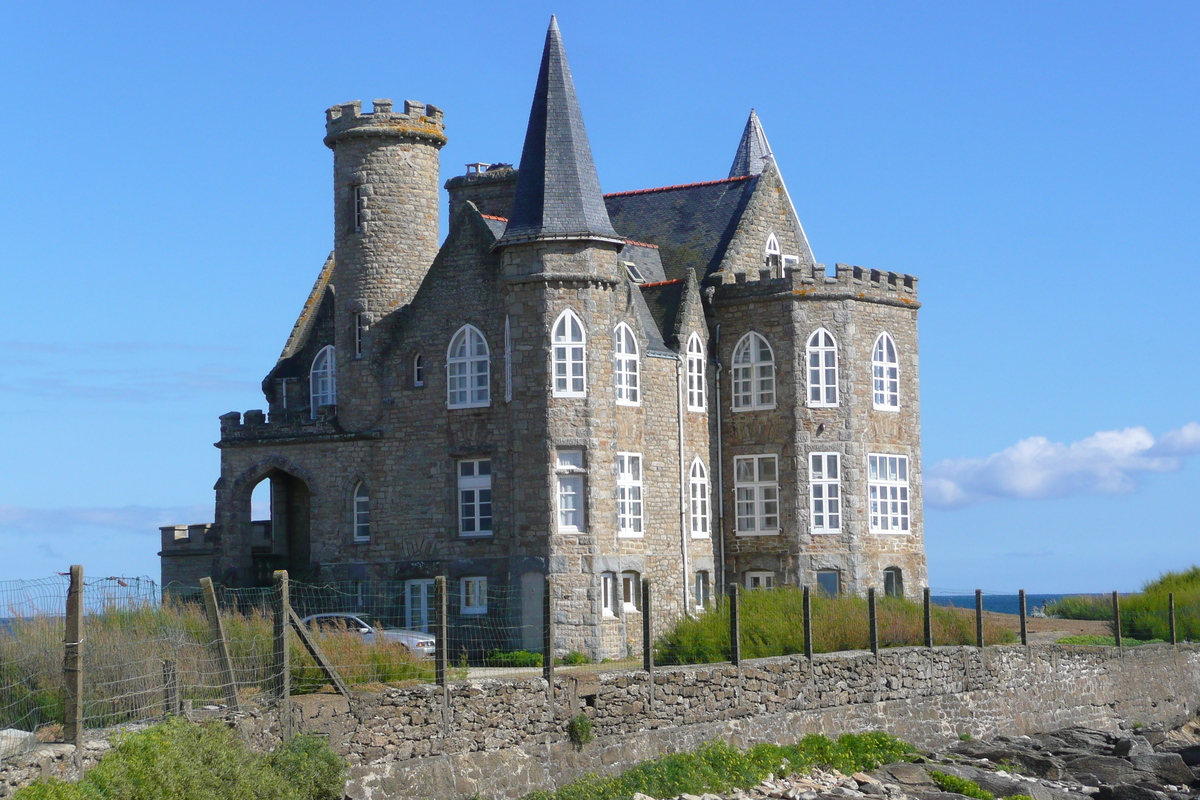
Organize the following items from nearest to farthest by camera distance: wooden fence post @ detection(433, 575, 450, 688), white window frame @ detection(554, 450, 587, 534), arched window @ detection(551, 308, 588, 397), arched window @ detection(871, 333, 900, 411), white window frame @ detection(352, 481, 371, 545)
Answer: wooden fence post @ detection(433, 575, 450, 688) < white window frame @ detection(554, 450, 587, 534) < arched window @ detection(551, 308, 588, 397) < white window frame @ detection(352, 481, 371, 545) < arched window @ detection(871, 333, 900, 411)

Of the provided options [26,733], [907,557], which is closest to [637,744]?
[26,733]

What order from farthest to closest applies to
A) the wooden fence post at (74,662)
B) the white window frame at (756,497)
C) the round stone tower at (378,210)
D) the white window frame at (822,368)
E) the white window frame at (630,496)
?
the white window frame at (756,497), the white window frame at (822,368), the round stone tower at (378,210), the white window frame at (630,496), the wooden fence post at (74,662)

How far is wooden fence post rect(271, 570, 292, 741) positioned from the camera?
710 inches

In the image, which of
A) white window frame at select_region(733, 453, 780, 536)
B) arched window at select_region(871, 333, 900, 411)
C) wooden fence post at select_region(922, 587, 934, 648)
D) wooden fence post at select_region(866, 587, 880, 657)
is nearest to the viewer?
wooden fence post at select_region(866, 587, 880, 657)

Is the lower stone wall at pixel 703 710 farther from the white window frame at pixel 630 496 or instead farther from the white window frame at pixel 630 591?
the white window frame at pixel 630 496

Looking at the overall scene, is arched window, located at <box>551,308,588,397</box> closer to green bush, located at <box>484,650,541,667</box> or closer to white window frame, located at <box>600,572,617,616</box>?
white window frame, located at <box>600,572,617,616</box>

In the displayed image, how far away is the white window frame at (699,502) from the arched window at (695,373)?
53.2 inches

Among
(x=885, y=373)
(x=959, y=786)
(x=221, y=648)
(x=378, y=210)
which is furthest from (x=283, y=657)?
(x=885, y=373)

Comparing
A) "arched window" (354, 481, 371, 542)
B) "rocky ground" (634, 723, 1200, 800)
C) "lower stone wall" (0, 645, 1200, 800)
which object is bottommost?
"rocky ground" (634, 723, 1200, 800)

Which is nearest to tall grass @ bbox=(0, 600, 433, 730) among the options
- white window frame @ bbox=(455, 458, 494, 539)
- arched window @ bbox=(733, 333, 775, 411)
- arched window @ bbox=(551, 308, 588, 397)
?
arched window @ bbox=(551, 308, 588, 397)

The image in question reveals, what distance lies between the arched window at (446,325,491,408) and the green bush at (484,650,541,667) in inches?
241

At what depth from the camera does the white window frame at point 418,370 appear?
36312 millimetres

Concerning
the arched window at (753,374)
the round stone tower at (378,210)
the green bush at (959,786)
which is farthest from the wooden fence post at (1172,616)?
the round stone tower at (378,210)

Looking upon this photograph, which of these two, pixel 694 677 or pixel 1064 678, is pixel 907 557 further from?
pixel 694 677
